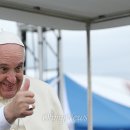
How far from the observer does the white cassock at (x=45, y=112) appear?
2.06 meters

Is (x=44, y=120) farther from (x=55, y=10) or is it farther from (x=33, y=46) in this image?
(x=33, y=46)

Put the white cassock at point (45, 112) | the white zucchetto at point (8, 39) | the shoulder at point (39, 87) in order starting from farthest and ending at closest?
the shoulder at point (39, 87) → the white cassock at point (45, 112) → the white zucchetto at point (8, 39)

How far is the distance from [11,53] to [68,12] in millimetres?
1077

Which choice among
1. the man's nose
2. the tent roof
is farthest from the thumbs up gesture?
the tent roof

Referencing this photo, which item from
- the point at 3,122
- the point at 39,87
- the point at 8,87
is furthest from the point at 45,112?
the point at 3,122

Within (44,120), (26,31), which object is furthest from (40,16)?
(26,31)

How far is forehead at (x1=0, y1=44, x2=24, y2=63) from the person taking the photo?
60.1 inches

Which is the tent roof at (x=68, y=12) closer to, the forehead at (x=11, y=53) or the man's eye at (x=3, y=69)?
the forehead at (x=11, y=53)

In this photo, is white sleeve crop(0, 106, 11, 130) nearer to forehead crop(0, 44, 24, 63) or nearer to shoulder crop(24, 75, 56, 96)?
forehead crop(0, 44, 24, 63)

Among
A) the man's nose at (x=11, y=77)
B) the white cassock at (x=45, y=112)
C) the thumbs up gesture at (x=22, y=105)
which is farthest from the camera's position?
the white cassock at (x=45, y=112)

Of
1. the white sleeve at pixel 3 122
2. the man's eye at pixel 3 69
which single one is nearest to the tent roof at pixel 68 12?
the man's eye at pixel 3 69

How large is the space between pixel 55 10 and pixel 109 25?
402mm

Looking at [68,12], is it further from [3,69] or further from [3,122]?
[3,122]

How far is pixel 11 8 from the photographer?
2252 millimetres
